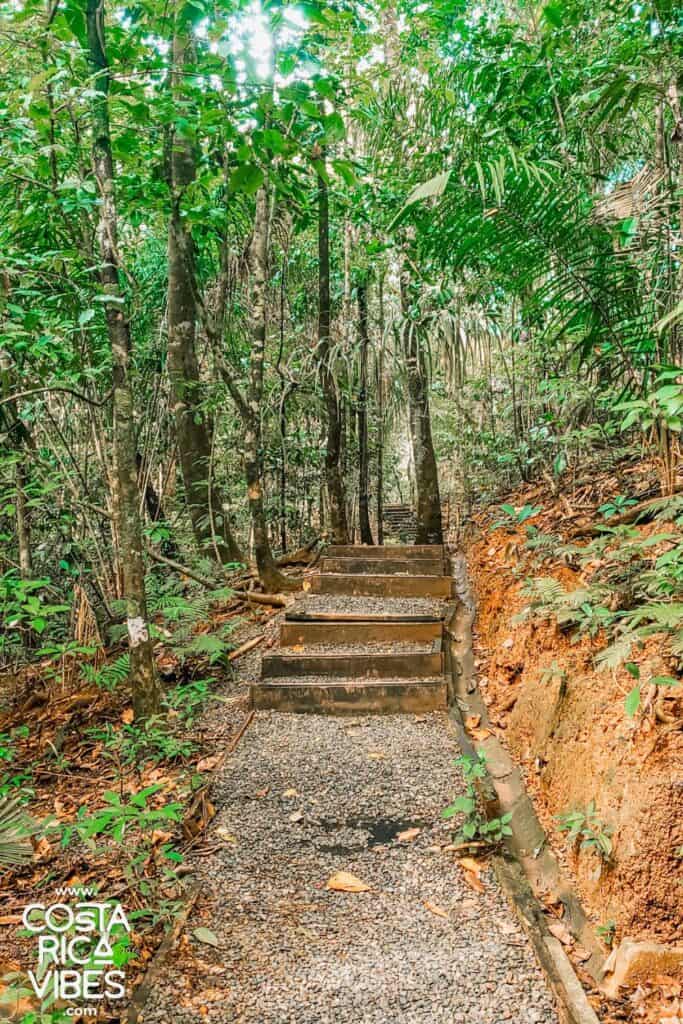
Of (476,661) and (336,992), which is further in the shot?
(476,661)

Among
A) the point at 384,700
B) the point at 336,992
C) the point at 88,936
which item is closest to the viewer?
the point at 336,992

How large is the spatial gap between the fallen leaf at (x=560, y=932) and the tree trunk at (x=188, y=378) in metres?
4.01

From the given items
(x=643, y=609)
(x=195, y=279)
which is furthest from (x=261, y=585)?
(x=643, y=609)

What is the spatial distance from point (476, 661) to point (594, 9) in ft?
14.8

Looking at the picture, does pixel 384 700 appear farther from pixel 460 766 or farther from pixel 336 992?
pixel 336 992

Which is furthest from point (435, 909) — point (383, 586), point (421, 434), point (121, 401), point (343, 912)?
point (421, 434)

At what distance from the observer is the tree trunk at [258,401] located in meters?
5.56

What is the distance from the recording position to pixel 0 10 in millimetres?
3367

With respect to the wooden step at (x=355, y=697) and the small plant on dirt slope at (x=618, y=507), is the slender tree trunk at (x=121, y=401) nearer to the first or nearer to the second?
the wooden step at (x=355, y=697)

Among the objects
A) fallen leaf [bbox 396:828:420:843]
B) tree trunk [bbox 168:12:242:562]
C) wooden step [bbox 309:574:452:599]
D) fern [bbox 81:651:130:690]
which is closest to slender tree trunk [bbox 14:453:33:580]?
fern [bbox 81:651:130:690]

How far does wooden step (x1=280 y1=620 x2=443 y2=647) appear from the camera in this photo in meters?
4.92

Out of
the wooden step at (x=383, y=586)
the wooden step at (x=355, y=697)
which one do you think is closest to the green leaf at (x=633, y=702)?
the wooden step at (x=355, y=697)

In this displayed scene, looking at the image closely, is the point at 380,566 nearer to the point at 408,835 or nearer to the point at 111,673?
the point at 111,673

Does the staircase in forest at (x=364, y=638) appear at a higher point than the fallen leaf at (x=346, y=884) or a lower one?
higher
